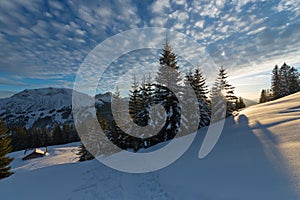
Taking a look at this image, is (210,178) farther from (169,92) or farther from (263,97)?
(263,97)

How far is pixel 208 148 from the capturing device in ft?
26.3

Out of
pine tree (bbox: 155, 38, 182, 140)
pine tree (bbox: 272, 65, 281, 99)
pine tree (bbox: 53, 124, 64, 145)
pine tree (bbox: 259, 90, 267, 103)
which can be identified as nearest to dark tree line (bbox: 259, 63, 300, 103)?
pine tree (bbox: 272, 65, 281, 99)

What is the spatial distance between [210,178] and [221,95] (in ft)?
59.8

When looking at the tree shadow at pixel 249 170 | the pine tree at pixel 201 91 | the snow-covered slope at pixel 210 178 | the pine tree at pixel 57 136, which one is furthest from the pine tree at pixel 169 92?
the pine tree at pixel 57 136

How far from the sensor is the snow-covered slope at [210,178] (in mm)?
4207

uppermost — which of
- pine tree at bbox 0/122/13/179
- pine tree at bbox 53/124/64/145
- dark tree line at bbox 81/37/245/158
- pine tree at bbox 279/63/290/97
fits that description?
pine tree at bbox 279/63/290/97

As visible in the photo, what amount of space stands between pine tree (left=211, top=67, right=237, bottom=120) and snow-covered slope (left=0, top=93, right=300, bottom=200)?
13.1 m

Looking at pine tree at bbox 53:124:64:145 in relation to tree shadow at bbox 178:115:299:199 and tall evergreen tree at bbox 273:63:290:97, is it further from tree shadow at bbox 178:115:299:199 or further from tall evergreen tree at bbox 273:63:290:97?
tree shadow at bbox 178:115:299:199

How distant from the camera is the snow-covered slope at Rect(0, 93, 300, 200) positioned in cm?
421

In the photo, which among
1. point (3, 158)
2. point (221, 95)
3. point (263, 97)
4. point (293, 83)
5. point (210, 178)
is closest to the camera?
point (210, 178)

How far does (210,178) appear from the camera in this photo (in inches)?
214

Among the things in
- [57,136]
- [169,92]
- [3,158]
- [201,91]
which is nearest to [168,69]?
[169,92]

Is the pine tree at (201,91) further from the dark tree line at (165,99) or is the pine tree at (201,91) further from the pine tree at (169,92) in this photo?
the pine tree at (169,92)

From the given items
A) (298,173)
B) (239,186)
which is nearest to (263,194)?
(239,186)
